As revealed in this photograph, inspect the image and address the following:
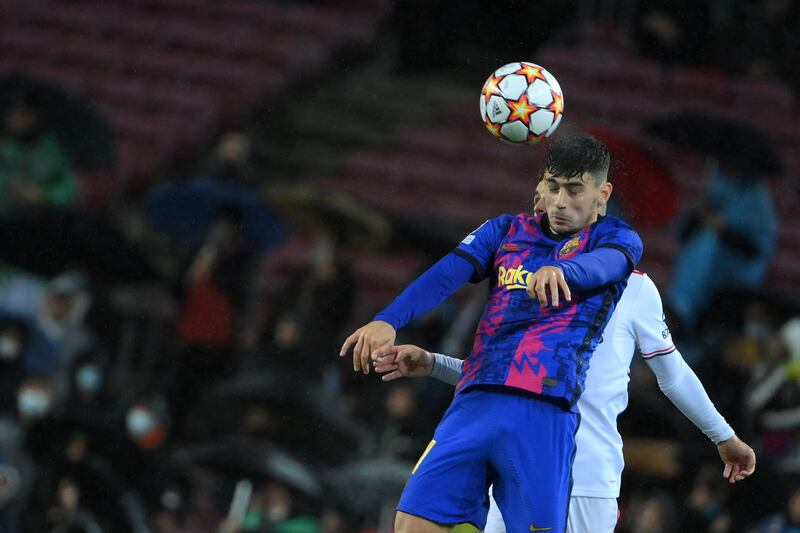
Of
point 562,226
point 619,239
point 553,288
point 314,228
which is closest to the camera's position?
point 553,288

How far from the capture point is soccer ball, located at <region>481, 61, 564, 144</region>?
4.36m

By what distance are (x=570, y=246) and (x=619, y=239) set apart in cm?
14

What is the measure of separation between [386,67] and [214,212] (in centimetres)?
289

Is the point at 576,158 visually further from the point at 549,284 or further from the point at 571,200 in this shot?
the point at 549,284

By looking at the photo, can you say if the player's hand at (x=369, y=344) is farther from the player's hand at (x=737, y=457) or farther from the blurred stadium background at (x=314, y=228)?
the blurred stadium background at (x=314, y=228)

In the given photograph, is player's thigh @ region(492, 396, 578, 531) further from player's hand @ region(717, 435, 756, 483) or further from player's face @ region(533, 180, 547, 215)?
player's hand @ region(717, 435, 756, 483)

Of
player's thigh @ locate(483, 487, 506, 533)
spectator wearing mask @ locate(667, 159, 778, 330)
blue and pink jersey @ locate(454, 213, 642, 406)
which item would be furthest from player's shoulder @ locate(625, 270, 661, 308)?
spectator wearing mask @ locate(667, 159, 778, 330)

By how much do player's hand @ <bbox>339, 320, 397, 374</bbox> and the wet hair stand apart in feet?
2.29

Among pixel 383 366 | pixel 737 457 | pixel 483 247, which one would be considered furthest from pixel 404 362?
pixel 737 457

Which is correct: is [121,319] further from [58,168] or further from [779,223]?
[779,223]

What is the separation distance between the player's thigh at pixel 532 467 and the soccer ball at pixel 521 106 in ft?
4.29

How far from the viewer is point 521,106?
4.36 meters

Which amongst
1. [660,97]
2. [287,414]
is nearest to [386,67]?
[660,97]

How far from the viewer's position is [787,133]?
9.48m
